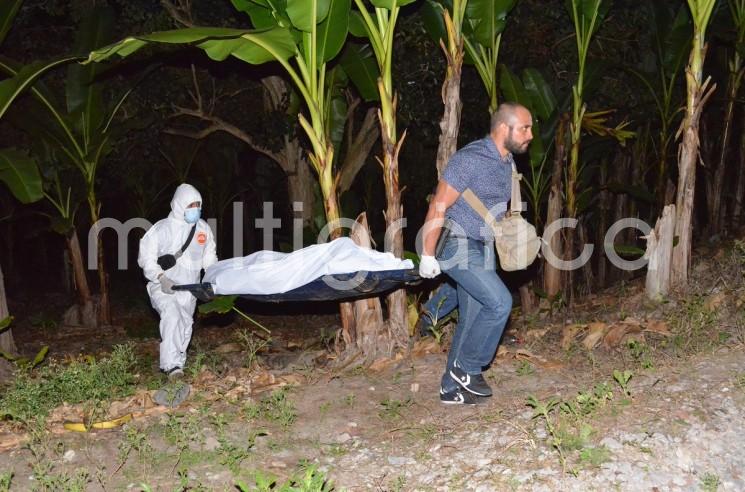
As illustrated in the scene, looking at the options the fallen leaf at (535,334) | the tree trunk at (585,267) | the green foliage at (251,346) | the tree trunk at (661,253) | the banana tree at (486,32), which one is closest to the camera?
the green foliage at (251,346)

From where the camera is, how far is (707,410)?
4.53 meters

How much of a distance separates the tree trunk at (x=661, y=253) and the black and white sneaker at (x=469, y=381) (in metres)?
2.63

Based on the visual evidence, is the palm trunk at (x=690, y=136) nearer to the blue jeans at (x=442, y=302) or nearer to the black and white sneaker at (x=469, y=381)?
the blue jeans at (x=442, y=302)

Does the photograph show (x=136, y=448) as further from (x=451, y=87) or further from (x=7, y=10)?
(x=7, y=10)

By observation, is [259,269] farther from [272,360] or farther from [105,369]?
[272,360]

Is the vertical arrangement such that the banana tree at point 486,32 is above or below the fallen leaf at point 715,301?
above

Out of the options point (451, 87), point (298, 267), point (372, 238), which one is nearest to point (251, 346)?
point (298, 267)

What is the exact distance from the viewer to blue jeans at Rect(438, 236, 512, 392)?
15.9 feet

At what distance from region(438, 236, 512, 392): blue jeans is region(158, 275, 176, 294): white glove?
2352 millimetres

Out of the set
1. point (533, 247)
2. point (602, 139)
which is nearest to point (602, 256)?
point (602, 139)

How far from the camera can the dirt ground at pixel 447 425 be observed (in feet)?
13.4

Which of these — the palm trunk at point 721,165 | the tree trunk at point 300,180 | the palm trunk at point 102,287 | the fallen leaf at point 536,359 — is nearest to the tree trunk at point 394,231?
the fallen leaf at point 536,359

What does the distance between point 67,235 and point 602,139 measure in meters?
7.03

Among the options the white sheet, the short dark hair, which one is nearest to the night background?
the white sheet
